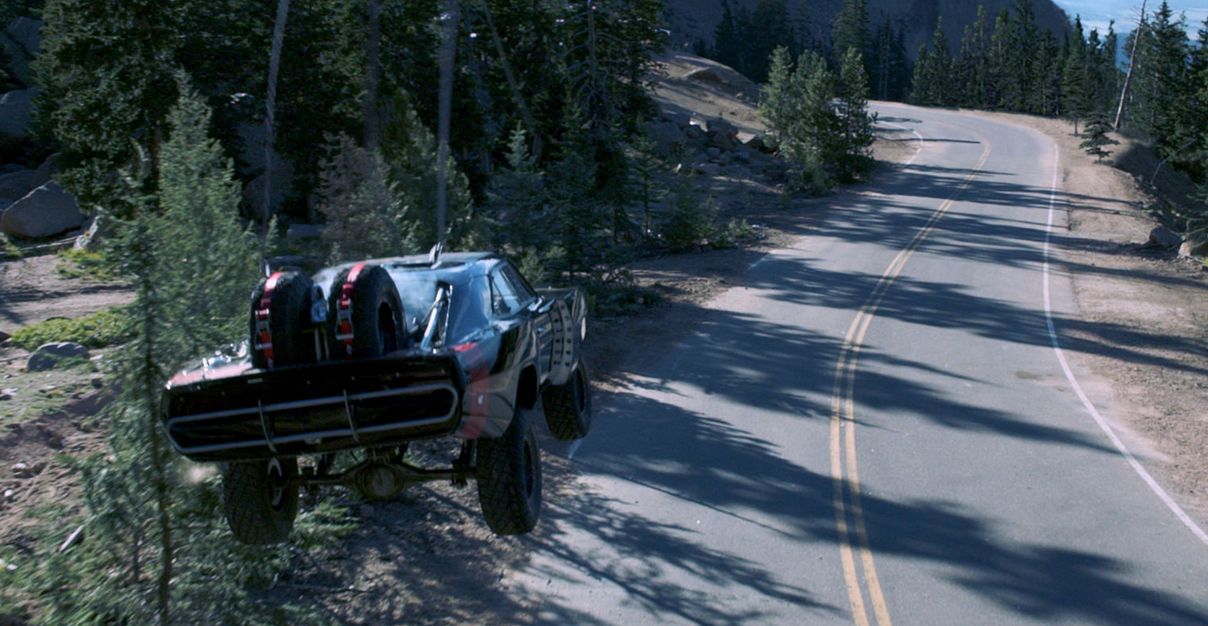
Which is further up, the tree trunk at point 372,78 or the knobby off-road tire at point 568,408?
the tree trunk at point 372,78

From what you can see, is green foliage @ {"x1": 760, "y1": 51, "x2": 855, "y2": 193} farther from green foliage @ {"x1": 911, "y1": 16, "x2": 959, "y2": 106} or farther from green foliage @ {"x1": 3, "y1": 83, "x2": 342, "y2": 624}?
green foliage @ {"x1": 911, "y1": 16, "x2": 959, "y2": 106}

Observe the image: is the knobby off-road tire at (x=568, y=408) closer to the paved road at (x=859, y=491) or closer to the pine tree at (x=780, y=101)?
the paved road at (x=859, y=491)

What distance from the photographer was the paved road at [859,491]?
7.42 metres

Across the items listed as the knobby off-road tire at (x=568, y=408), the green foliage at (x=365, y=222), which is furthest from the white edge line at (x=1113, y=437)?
the green foliage at (x=365, y=222)

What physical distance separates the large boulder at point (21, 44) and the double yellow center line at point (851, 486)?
37210mm

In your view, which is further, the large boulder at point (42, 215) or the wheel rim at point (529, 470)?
the large boulder at point (42, 215)

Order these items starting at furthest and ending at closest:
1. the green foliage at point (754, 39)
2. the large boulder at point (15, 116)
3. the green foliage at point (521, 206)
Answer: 1. the green foliage at point (754, 39)
2. the large boulder at point (15, 116)
3. the green foliage at point (521, 206)

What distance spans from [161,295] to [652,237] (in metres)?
23.8

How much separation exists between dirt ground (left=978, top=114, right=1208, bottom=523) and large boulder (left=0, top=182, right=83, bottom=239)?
27.4m

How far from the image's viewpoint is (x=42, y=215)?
30828 mm

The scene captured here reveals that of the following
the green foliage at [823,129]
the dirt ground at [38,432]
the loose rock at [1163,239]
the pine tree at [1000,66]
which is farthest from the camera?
the pine tree at [1000,66]

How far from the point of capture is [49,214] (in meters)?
31.0

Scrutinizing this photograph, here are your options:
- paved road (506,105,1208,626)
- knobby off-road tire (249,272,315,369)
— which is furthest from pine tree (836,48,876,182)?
knobby off-road tire (249,272,315,369)

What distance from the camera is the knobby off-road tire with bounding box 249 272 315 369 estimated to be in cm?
591
